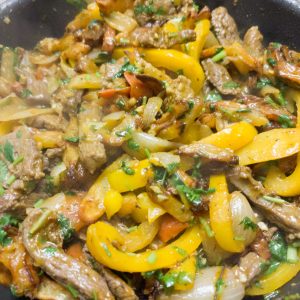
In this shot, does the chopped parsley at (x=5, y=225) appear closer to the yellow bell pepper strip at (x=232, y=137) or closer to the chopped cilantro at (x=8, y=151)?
the chopped cilantro at (x=8, y=151)

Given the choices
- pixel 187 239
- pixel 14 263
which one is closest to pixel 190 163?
pixel 187 239

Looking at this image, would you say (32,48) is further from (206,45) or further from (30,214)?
(30,214)

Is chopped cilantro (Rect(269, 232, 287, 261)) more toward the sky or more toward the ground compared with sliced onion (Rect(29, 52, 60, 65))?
more toward the sky

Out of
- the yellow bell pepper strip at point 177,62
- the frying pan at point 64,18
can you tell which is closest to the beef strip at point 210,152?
the yellow bell pepper strip at point 177,62

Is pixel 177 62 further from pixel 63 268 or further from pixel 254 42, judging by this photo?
pixel 63 268

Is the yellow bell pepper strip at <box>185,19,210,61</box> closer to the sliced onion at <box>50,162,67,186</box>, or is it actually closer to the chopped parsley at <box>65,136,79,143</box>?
the chopped parsley at <box>65,136,79,143</box>

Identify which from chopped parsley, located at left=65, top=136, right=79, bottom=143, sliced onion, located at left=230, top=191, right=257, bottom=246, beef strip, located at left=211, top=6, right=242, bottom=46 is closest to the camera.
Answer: sliced onion, located at left=230, top=191, right=257, bottom=246

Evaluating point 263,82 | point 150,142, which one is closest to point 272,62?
point 263,82

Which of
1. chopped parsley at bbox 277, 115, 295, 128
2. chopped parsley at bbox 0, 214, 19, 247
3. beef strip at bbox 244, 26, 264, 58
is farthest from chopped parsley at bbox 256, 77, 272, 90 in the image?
chopped parsley at bbox 0, 214, 19, 247
